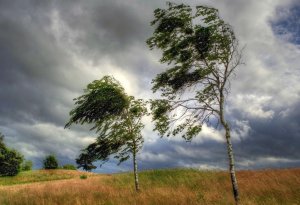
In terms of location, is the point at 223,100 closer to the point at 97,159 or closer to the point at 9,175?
the point at 97,159

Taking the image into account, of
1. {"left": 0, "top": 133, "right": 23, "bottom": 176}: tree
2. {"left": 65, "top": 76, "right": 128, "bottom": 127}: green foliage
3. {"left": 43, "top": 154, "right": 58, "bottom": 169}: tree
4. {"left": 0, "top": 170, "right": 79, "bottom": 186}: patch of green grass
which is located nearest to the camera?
{"left": 65, "top": 76, "right": 128, "bottom": 127}: green foliage

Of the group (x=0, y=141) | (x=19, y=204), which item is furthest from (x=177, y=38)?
(x=0, y=141)

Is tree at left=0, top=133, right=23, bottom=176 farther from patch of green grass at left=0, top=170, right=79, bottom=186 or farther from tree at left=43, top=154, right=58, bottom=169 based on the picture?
tree at left=43, top=154, right=58, bottom=169

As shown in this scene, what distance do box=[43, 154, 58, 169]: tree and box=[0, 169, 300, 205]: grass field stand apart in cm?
2423

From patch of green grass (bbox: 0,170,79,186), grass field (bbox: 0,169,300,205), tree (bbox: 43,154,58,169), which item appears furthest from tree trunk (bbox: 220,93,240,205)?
tree (bbox: 43,154,58,169)

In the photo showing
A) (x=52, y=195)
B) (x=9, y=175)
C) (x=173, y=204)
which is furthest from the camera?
(x=9, y=175)

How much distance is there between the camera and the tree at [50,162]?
4866cm

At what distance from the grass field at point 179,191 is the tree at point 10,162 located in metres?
23.3

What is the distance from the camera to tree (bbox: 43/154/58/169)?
4866cm

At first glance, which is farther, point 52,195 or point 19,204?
point 52,195

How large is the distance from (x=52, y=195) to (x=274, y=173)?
43.7 feet

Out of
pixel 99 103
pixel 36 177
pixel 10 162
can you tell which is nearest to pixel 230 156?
pixel 99 103

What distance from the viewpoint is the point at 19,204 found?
15547 millimetres

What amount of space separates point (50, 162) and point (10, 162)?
5884mm
